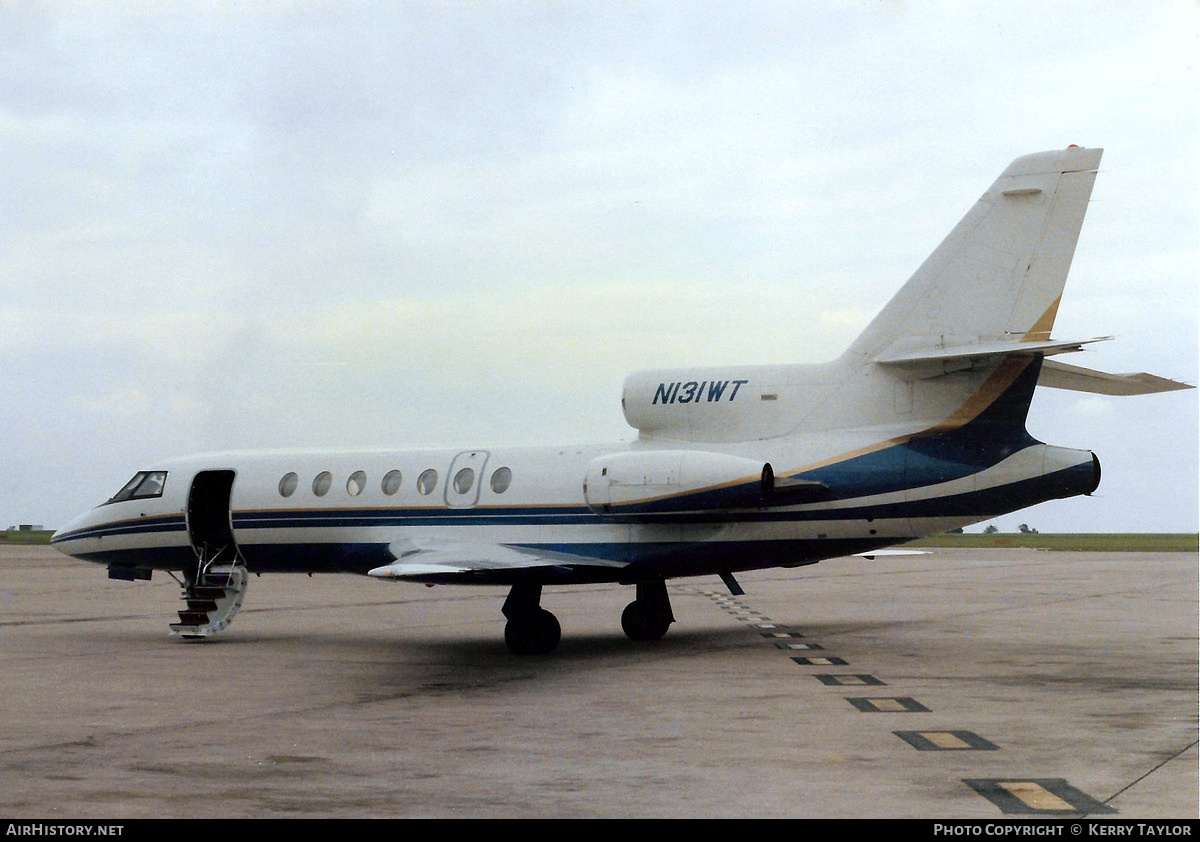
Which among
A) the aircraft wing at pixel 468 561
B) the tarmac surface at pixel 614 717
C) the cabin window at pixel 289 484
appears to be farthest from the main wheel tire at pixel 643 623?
the cabin window at pixel 289 484

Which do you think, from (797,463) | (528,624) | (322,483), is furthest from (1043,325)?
(322,483)

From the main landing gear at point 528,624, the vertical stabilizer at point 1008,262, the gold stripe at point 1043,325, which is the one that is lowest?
the main landing gear at point 528,624

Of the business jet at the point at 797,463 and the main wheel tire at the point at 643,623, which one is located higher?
the business jet at the point at 797,463

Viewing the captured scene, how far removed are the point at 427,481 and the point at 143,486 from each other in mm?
5763

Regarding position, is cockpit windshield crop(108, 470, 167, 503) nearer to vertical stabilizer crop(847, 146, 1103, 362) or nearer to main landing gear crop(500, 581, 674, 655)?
main landing gear crop(500, 581, 674, 655)

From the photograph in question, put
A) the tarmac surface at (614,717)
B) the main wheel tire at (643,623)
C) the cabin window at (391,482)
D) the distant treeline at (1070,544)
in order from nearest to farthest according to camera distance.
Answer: the tarmac surface at (614,717), the main wheel tire at (643,623), the cabin window at (391,482), the distant treeline at (1070,544)

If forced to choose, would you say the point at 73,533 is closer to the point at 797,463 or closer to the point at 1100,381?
the point at 797,463

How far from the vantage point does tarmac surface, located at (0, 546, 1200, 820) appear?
7.55 metres

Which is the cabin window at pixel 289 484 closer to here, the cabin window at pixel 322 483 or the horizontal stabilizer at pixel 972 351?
the cabin window at pixel 322 483

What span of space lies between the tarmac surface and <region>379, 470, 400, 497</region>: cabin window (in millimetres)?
2271

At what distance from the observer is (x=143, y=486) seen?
2073 centimetres

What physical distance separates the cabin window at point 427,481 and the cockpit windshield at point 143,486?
5.11 meters

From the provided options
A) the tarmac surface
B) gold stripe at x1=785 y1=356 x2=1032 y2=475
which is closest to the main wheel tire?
the tarmac surface

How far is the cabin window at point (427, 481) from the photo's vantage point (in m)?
18.0
